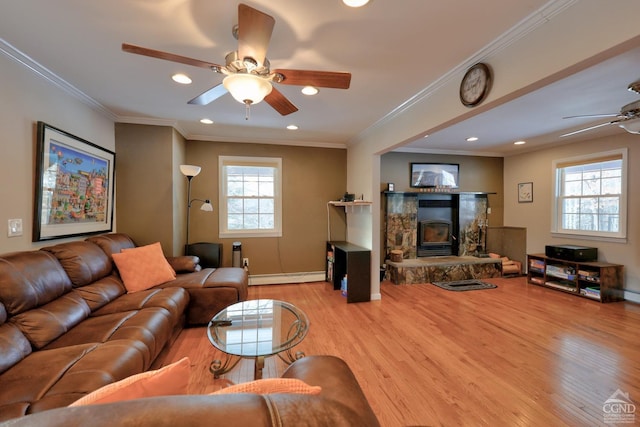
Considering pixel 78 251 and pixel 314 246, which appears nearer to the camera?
pixel 78 251

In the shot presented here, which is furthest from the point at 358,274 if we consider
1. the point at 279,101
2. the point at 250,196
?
the point at 279,101

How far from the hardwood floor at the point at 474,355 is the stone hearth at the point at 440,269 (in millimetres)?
785

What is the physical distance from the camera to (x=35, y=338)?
1.61 meters

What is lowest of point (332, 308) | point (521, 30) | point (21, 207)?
point (332, 308)

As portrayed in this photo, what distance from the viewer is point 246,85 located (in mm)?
1544

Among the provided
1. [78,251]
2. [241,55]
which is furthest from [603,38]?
[78,251]

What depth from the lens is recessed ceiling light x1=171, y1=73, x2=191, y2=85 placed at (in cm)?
226

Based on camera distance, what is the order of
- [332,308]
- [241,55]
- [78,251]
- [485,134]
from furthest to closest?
[485,134], [332,308], [78,251], [241,55]

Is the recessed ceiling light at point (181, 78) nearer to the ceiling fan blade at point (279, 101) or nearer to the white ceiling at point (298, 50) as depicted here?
the white ceiling at point (298, 50)

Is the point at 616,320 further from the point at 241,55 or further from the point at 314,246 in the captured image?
the point at 241,55

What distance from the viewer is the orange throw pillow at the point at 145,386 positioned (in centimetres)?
64

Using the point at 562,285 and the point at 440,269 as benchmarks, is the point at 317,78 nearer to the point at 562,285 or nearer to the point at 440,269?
the point at 440,269

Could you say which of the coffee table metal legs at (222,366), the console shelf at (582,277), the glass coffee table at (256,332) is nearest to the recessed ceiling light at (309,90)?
the glass coffee table at (256,332)

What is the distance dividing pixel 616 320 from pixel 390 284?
8.87 feet
